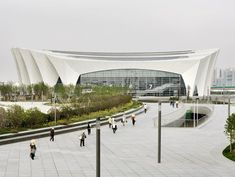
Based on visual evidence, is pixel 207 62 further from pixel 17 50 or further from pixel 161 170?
pixel 161 170

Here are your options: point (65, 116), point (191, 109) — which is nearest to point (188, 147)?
point (65, 116)

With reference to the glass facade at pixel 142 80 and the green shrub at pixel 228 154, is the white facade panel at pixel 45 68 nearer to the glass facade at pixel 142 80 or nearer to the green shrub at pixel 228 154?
the glass facade at pixel 142 80

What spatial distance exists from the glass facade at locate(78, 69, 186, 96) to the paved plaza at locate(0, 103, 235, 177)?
65.3 m

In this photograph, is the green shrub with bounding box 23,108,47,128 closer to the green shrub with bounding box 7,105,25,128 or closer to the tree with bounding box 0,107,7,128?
the green shrub with bounding box 7,105,25,128

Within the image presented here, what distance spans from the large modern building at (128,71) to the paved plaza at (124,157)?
64.9 meters

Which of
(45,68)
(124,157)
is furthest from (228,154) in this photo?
(45,68)

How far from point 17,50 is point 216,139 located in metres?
75.1

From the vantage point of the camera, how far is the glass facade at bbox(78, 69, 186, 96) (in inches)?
3334

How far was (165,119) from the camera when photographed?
24.7m

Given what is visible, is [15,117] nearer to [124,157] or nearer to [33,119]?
[33,119]

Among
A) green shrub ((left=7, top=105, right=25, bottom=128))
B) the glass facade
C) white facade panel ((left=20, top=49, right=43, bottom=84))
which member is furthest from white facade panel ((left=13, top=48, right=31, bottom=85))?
green shrub ((left=7, top=105, right=25, bottom=128))

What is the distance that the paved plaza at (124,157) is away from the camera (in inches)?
434

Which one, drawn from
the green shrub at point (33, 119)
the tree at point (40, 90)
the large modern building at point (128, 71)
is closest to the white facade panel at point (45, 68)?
the large modern building at point (128, 71)

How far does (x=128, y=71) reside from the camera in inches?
3420
